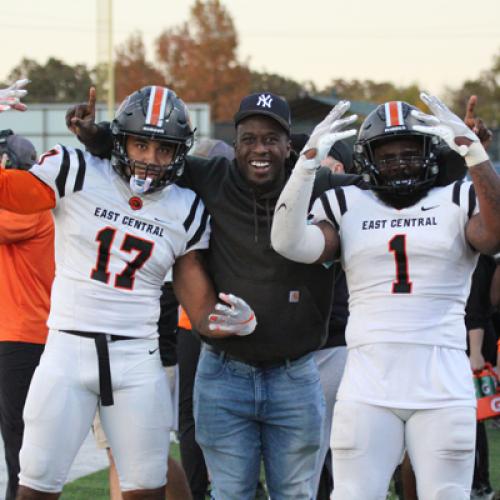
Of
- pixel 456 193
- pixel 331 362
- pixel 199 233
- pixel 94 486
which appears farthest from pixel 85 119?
pixel 94 486

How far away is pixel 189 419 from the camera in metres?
5.97

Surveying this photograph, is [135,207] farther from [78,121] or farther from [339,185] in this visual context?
[339,185]

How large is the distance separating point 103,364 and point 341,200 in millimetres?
1151

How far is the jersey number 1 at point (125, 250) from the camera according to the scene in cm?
427

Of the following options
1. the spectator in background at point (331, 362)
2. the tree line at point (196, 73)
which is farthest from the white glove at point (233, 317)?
the tree line at point (196, 73)

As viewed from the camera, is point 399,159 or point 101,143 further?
point 101,143

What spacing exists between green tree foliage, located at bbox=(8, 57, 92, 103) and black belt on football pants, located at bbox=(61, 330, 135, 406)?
5141 centimetres

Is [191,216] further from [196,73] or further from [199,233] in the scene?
[196,73]

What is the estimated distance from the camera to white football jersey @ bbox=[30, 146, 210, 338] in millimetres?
4266

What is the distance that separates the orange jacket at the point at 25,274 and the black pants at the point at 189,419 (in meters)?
Result: 0.88

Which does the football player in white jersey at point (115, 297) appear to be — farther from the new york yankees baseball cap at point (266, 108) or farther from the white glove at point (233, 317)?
the new york yankees baseball cap at point (266, 108)

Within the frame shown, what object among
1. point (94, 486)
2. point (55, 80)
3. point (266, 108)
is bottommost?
point (94, 486)

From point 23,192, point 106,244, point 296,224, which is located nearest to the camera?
point 296,224

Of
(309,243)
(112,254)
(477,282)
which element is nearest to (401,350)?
(309,243)
